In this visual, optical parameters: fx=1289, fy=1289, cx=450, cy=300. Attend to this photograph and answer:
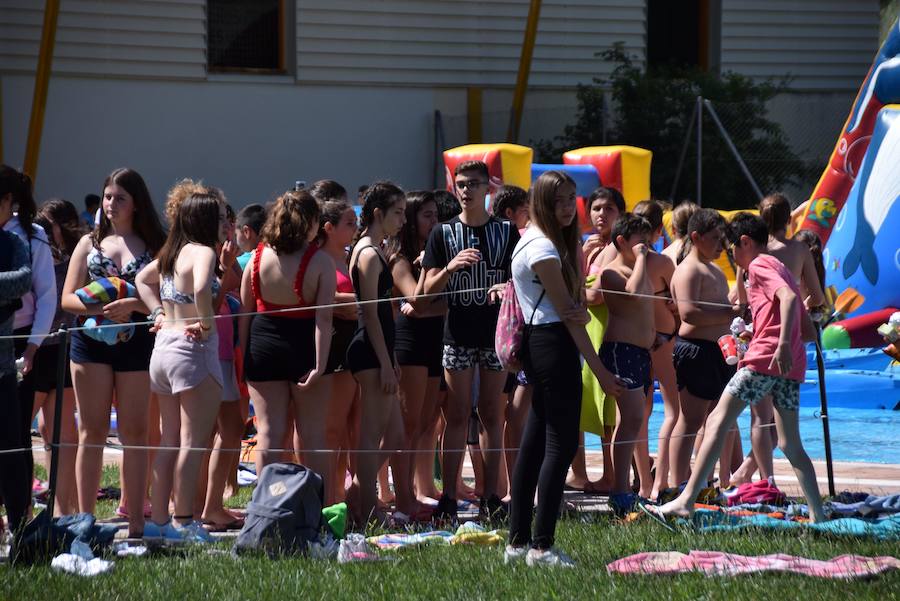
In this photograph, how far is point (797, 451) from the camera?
6.42m

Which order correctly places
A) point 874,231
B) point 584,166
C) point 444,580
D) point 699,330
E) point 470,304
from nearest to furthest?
point 444,580
point 470,304
point 699,330
point 874,231
point 584,166

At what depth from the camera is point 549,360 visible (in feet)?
17.8

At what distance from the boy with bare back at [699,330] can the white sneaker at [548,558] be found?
209 cm

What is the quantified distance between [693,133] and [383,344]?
1453cm

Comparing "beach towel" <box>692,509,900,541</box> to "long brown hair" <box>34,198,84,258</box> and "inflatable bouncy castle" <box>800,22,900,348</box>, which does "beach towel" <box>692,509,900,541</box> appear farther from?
"inflatable bouncy castle" <box>800,22,900,348</box>

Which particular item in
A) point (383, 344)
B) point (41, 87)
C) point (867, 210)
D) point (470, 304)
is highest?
point (41, 87)

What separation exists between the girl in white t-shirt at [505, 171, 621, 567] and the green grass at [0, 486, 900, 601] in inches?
10.0

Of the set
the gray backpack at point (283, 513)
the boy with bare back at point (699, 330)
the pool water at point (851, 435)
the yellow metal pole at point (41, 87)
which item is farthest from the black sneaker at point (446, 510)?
the yellow metal pole at point (41, 87)

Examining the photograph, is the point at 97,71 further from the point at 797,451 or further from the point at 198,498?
the point at 797,451

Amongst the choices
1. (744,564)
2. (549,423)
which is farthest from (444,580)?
(744,564)

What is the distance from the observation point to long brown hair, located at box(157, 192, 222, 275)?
627cm

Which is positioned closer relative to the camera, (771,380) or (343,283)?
(771,380)

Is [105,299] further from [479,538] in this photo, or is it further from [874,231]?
[874,231]

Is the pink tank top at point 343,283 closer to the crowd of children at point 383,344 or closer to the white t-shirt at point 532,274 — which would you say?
the crowd of children at point 383,344
